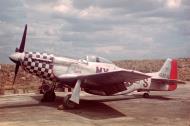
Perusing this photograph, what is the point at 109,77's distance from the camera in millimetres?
13250

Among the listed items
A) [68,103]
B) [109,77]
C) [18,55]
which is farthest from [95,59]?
[18,55]

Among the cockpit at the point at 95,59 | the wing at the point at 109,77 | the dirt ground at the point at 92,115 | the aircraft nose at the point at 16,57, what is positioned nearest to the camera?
the dirt ground at the point at 92,115

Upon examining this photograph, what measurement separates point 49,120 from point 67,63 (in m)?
4.59

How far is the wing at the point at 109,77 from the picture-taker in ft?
40.7

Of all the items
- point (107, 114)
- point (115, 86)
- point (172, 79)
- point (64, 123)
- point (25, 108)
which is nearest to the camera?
point (64, 123)

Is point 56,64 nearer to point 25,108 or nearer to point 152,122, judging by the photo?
point 25,108

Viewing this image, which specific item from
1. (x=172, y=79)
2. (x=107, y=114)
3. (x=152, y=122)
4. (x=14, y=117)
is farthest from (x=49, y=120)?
(x=172, y=79)

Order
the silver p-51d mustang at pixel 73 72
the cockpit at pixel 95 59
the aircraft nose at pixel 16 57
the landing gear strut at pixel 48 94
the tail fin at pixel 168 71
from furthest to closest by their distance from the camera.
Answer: the tail fin at pixel 168 71 < the landing gear strut at pixel 48 94 < the cockpit at pixel 95 59 < the aircraft nose at pixel 16 57 < the silver p-51d mustang at pixel 73 72

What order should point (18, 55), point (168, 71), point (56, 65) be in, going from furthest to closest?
1. point (168, 71)
2. point (56, 65)
3. point (18, 55)

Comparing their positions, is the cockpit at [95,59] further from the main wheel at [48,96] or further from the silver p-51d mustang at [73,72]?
the main wheel at [48,96]

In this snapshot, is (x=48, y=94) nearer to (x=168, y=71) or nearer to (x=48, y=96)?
(x=48, y=96)

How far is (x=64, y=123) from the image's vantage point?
10.4m

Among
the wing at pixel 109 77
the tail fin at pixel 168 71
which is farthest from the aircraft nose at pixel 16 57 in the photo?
the tail fin at pixel 168 71

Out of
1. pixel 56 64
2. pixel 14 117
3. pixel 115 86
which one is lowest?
pixel 14 117
